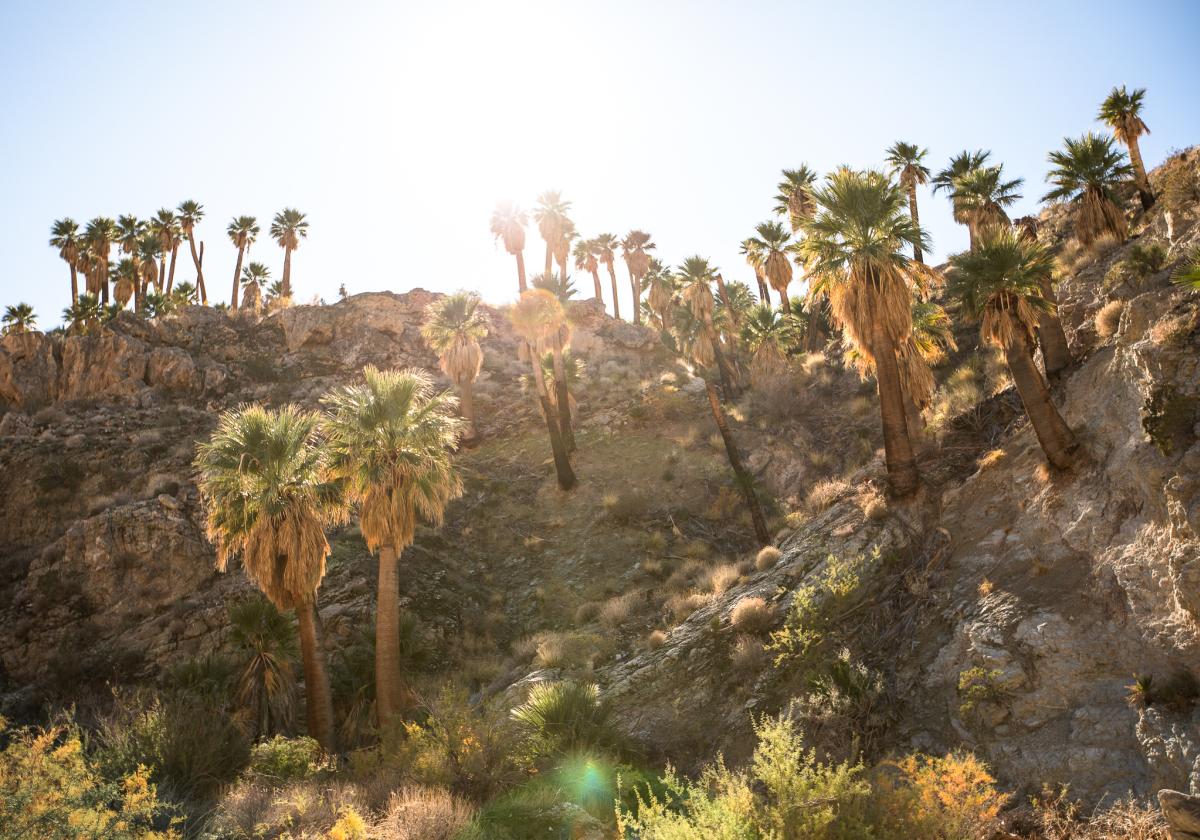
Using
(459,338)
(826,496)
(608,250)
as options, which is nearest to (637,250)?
(608,250)

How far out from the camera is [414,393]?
21.4m

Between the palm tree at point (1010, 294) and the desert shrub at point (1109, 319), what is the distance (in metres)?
1.60

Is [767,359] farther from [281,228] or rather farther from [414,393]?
[281,228]

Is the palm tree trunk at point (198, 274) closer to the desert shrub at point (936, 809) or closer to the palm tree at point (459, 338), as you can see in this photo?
the palm tree at point (459, 338)

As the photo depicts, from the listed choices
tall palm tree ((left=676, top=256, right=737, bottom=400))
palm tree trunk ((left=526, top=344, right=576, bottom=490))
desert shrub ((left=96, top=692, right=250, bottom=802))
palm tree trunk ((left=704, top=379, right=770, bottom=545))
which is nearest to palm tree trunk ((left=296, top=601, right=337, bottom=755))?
desert shrub ((left=96, top=692, right=250, bottom=802))

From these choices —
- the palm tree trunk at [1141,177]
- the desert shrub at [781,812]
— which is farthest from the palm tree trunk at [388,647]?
the palm tree trunk at [1141,177]

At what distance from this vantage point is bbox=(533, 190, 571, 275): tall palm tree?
49219 mm

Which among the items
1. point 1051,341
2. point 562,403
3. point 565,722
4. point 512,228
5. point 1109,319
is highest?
point 512,228

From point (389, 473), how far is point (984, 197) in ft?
111

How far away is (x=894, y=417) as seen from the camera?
1841 centimetres

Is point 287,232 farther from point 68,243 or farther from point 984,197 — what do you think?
point 984,197

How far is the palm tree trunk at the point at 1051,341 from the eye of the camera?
60.5 feet

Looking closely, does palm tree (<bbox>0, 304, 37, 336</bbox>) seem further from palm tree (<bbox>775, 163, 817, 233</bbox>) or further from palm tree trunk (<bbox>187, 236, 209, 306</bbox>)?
palm tree (<bbox>775, 163, 817, 233</bbox>)

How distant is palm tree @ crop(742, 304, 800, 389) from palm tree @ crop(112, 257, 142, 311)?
167 ft
